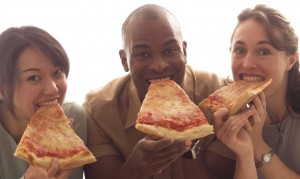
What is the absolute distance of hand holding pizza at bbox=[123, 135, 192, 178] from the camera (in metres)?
1.29

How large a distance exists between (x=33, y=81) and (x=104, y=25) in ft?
2.77

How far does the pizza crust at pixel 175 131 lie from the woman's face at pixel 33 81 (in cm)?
44

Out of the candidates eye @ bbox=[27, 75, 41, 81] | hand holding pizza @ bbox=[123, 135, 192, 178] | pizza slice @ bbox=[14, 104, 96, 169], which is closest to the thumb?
hand holding pizza @ bbox=[123, 135, 192, 178]

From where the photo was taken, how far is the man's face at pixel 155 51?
1559 mm

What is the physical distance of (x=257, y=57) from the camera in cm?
159

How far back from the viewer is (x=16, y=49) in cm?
151

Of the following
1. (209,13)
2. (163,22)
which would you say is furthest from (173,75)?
(209,13)

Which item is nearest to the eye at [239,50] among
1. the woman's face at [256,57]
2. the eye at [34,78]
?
the woman's face at [256,57]

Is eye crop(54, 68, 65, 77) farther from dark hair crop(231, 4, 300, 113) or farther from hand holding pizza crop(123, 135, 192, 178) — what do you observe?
dark hair crop(231, 4, 300, 113)

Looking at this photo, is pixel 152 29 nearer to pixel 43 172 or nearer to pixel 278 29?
pixel 278 29

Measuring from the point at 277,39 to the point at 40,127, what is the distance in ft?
3.24

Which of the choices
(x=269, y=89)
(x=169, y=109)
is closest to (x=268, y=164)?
(x=269, y=89)

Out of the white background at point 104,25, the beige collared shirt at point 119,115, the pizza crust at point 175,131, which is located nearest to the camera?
the pizza crust at point 175,131

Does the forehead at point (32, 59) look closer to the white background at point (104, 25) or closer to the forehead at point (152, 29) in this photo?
the forehead at point (152, 29)
